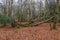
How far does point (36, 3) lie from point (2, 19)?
48.6ft

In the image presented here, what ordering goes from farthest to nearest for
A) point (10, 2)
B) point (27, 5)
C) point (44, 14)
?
point (27, 5) < point (44, 14) < point (10, 2)

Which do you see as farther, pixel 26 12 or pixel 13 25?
pixel 26 12

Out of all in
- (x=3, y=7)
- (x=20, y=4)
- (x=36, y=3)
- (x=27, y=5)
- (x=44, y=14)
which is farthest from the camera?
(x=36, y=3)

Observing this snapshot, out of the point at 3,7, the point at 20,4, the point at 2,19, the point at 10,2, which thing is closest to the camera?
the point at 2,19

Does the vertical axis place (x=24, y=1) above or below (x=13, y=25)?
above

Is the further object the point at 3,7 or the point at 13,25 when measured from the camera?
the point at 3,7

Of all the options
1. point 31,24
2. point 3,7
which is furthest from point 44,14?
point 3,7

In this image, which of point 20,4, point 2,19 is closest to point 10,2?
point 2,19

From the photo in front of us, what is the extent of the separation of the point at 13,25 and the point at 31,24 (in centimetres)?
180

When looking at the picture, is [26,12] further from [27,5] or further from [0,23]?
[0,23]

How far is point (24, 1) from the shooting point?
26.8m

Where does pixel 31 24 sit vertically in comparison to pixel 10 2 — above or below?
below

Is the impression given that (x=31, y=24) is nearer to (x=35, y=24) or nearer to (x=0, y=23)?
(x=35, y=24)

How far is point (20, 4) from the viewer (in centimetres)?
2602
